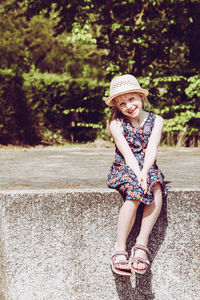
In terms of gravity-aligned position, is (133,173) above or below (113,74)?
below

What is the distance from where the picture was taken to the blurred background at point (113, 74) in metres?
7.07

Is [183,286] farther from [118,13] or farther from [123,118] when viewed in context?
→ [118,13]

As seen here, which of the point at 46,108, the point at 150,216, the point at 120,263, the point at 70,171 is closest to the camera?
the point at 120,263

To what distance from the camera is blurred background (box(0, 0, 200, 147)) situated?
7.07m

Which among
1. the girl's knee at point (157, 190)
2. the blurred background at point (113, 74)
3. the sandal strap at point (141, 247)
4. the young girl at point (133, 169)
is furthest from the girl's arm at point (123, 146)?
the blurred background at point (113, 74)

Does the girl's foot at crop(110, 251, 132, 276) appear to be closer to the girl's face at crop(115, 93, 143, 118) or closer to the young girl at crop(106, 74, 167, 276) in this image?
the young girl at crop(106, 74, 167, 276)

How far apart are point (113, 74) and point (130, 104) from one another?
505 centimetres

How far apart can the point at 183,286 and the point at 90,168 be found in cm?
151

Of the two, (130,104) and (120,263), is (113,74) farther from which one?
(120,263)

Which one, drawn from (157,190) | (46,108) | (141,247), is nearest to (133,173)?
(157,190)

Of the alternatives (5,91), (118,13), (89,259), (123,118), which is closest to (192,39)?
(118,13)

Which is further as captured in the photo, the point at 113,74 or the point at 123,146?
the point at 113,74

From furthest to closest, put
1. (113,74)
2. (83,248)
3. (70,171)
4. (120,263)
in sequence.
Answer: (113,74) < (70,171) < (83,248) < (120,263)

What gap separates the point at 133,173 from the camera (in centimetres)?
A: 238
